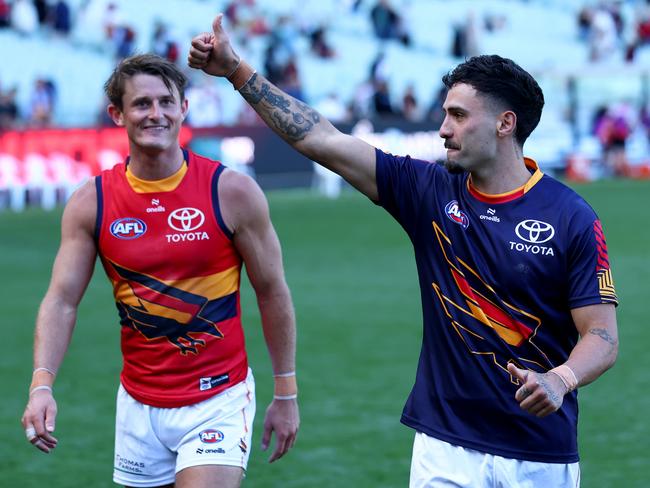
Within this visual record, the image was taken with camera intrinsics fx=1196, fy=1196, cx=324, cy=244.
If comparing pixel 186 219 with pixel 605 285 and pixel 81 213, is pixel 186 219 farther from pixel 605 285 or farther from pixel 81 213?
pixel 605 285

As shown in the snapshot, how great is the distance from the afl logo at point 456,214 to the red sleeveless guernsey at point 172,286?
958 mm

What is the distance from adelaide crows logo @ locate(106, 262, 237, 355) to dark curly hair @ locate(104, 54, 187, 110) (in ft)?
2.35

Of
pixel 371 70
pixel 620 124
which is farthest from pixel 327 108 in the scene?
pixel 620 124

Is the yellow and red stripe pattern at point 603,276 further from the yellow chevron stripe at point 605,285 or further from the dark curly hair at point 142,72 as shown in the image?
the dark curly hair at point 142,72

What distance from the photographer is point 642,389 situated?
902 centimetres

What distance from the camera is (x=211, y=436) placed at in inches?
183

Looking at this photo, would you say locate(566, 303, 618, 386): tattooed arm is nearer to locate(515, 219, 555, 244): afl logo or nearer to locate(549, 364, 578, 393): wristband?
locate(549, 364, 578, 393): wristband

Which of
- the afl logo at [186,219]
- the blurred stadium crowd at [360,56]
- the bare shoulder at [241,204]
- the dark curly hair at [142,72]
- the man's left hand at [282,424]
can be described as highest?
the blurred stadium crowd at [360,56]

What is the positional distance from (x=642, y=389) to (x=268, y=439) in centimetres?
483

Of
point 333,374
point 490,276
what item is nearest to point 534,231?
point 490,276

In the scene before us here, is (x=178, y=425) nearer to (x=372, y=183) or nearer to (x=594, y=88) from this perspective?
(x=372, y=183)

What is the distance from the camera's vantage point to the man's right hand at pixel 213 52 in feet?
13.8

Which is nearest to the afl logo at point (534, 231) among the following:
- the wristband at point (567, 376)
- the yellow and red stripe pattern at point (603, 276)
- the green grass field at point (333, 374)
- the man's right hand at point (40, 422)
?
the yellow and red stripe pattern at point (603, 276)

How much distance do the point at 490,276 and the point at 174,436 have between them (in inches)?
56.6
